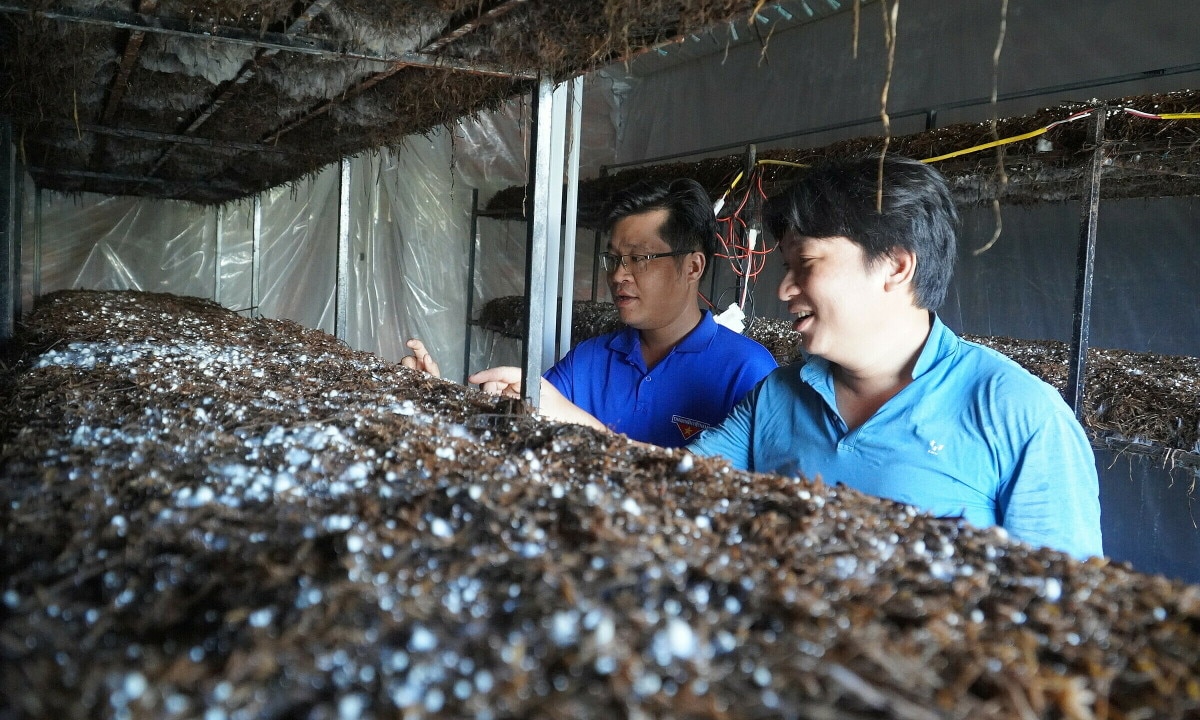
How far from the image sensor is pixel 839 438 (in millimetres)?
2045

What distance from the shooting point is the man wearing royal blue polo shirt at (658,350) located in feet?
9.70

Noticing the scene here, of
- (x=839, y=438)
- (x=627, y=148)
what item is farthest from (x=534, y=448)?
(x=627, y=148)

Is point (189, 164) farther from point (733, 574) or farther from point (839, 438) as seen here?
point (733, 574)

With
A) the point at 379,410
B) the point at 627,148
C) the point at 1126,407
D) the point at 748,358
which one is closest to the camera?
the point at 379,410

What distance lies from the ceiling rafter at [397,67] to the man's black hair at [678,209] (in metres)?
1.06

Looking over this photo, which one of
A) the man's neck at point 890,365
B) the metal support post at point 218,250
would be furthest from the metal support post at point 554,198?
the metal support post at point 218,250

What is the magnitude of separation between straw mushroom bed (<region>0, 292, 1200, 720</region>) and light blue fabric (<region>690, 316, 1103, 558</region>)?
0.63 metres

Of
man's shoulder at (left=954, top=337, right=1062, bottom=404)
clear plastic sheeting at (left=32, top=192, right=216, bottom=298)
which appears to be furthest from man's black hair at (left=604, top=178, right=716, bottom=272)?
clear plastic sheeting at (left=32, top=192, right=216, bottom=298)

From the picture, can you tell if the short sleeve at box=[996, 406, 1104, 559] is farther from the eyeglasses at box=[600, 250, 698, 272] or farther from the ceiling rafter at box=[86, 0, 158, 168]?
the ceiling rafter at box=[86, 0, 158, 168]

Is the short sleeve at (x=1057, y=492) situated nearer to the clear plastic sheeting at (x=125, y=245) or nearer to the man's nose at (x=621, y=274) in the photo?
the man's nose at (x=621, y=274)

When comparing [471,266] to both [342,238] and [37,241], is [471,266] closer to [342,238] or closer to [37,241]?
[37,241]

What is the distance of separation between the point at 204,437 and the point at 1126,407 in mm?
4232

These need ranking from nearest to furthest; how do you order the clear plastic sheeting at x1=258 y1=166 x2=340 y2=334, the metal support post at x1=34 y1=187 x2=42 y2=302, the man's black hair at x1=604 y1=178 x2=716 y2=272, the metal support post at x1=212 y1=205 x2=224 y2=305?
the man's black hair at x1=604 y1=178 x2=716 y2=272, the metal support post at x1=34 y1=187 x2=42 y2=302, the metal support post at x1=212 y1=205 x2=224 y2=305, the clear plastic sheeting at x1=258 y1=166 x2=340 y2=334

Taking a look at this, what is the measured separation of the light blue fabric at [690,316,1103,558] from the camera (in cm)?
170
